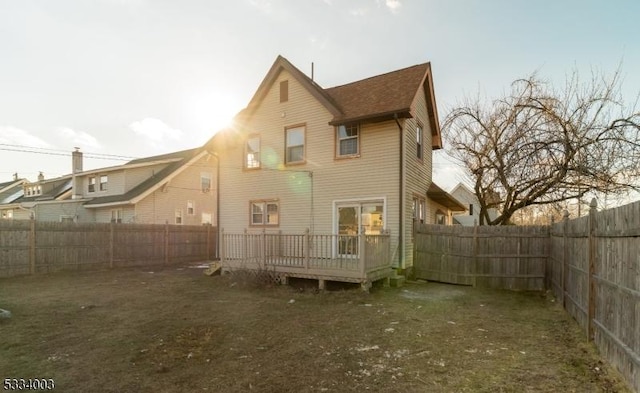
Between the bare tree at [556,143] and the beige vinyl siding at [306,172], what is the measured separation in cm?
497

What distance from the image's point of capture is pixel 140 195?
21.2m

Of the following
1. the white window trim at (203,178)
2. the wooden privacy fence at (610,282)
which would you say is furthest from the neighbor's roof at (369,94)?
the white window trim at (203,178)

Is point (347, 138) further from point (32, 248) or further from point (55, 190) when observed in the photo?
point (55, 190)

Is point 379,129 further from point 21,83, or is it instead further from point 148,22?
point 21,83

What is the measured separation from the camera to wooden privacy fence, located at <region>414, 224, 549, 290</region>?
1084cm

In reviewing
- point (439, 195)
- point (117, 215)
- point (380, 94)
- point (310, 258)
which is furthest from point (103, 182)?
point (439, 195)

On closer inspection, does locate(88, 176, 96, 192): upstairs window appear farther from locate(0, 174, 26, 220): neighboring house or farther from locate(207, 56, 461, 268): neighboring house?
locate(207, 56, 461, 268): neighboring house

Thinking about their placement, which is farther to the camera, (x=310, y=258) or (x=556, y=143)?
(x=556, y=143)

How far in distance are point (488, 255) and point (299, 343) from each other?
8004 mm

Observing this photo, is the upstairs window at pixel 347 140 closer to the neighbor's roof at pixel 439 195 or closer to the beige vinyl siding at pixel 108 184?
the neighbor's roof at pixel 439 195

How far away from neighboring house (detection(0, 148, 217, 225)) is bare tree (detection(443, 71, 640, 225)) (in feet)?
53.8

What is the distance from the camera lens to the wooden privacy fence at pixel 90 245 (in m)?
13.4

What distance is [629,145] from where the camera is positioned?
10.9 metres

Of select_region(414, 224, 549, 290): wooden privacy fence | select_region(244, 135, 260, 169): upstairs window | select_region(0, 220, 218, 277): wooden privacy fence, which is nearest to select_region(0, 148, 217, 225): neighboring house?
select_region(0, 220, 218, 277): wooden privacy fence
